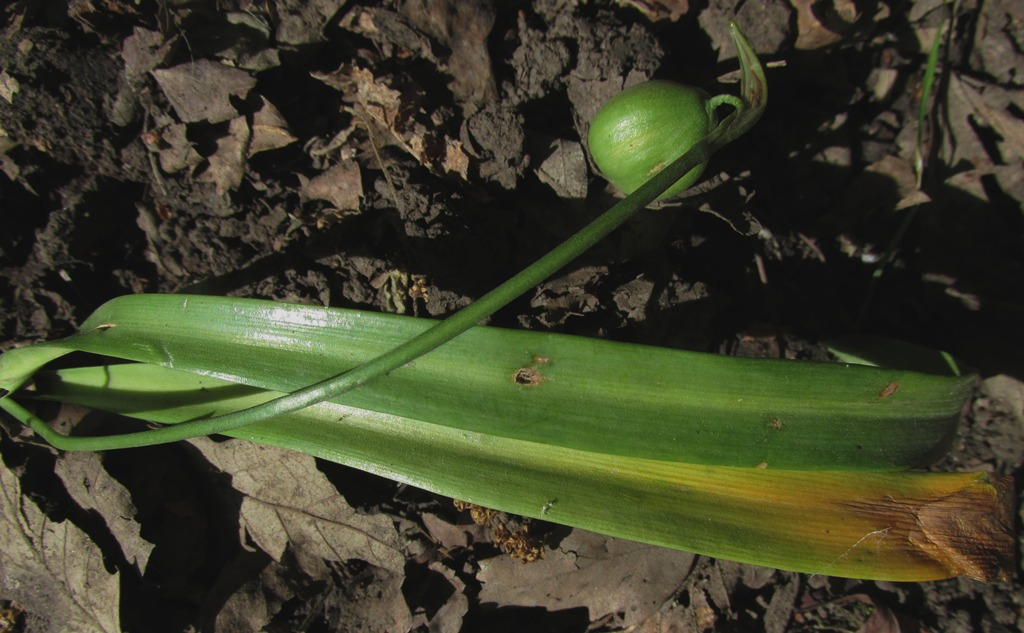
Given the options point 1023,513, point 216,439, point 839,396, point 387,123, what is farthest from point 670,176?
point 1023,513

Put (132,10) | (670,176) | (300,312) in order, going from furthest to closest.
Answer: (132,10)
(300,312)
(670,176)

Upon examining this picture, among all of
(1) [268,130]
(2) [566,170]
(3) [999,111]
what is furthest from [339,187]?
(3) [999,111]

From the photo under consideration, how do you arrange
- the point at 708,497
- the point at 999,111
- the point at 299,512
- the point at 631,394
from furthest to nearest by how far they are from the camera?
the point at 999,111 → the point at 299,512 → the point at 708,497 → the point at 631,394

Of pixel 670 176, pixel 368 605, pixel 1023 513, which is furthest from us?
pixel 1023 513

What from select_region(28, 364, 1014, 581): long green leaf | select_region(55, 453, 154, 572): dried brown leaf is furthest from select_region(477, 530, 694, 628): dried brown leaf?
select_region(55, 453, 154, 572): dried brown leaf

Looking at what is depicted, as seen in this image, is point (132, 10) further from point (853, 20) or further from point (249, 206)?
point (853, 20)

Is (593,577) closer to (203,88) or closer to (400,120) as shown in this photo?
(400,120)

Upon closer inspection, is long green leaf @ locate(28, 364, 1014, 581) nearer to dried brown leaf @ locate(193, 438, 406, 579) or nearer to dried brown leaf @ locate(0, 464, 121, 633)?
dried brown leaf @ locate(193, 438, 406, 579)
